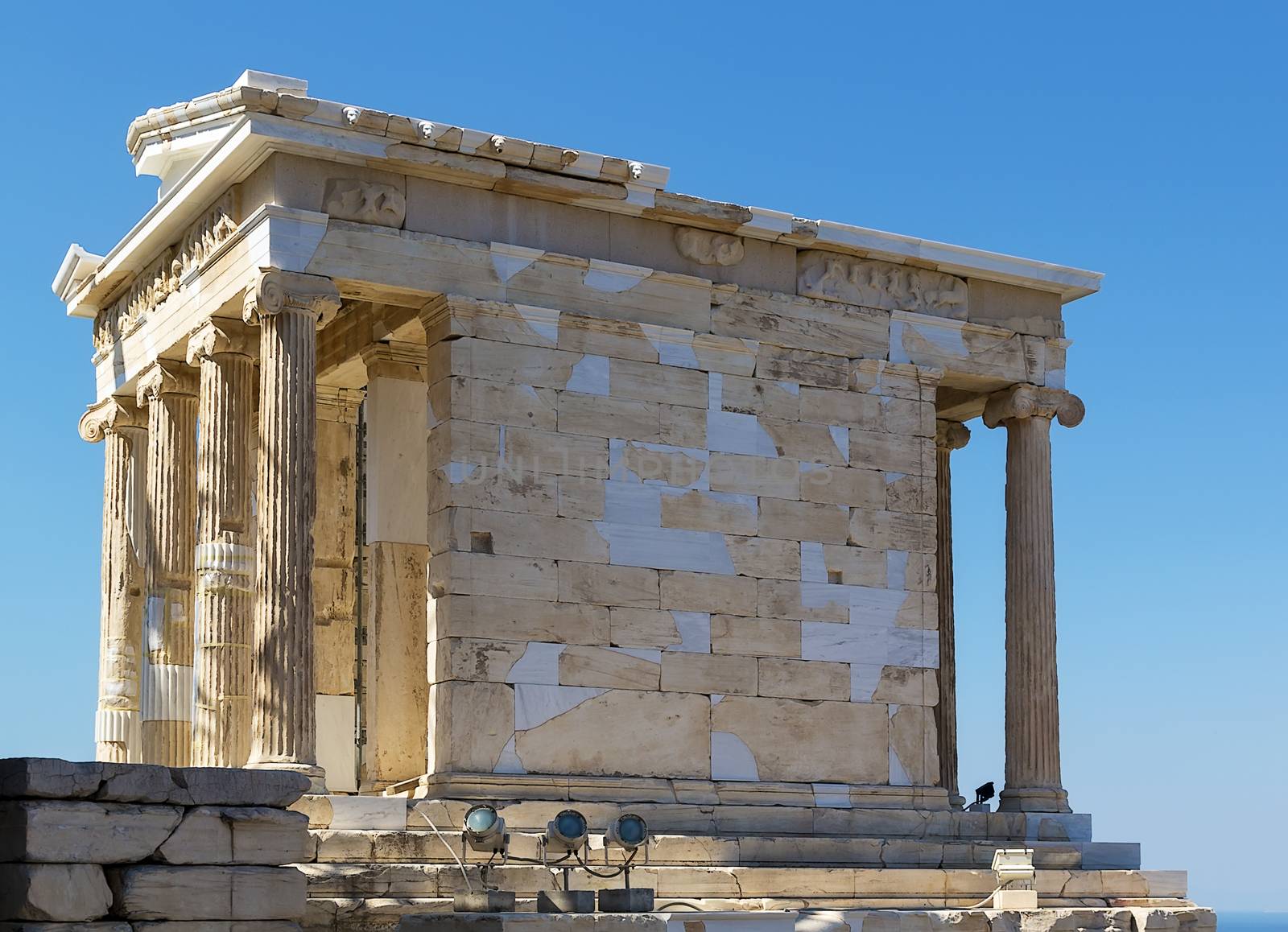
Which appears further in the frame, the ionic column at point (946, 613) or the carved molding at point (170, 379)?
the ionic column at point (946, 613)

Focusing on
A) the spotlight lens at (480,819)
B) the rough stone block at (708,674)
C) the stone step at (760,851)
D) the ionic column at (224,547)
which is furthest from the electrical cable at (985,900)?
the ionic column at (224,547)

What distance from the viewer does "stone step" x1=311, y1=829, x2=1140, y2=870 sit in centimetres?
1758

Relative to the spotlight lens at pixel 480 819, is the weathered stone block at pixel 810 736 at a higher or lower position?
higher

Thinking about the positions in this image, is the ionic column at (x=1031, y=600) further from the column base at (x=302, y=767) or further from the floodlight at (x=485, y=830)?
the column base at (x=302, y=767)

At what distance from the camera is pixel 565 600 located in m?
19.9

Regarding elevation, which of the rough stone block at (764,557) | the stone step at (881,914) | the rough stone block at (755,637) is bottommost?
the stone step at (881,914)

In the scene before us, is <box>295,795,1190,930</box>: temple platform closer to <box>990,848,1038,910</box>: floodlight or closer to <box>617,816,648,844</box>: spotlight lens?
<box>990,848,1038,910</box>: floodlight

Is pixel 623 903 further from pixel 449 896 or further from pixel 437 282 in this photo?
pixel 437 282

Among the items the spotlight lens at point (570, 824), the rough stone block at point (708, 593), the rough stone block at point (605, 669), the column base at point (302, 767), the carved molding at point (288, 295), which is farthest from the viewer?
the rough stone block at point (708, 593)

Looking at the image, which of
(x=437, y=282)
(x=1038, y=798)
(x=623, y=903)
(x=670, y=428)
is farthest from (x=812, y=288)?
(x=623, y=903)

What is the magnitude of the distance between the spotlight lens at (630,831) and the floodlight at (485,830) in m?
0.91

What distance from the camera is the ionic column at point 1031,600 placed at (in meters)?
22.7

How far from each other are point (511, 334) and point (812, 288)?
11.9 ft

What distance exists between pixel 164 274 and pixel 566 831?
8178 mm
